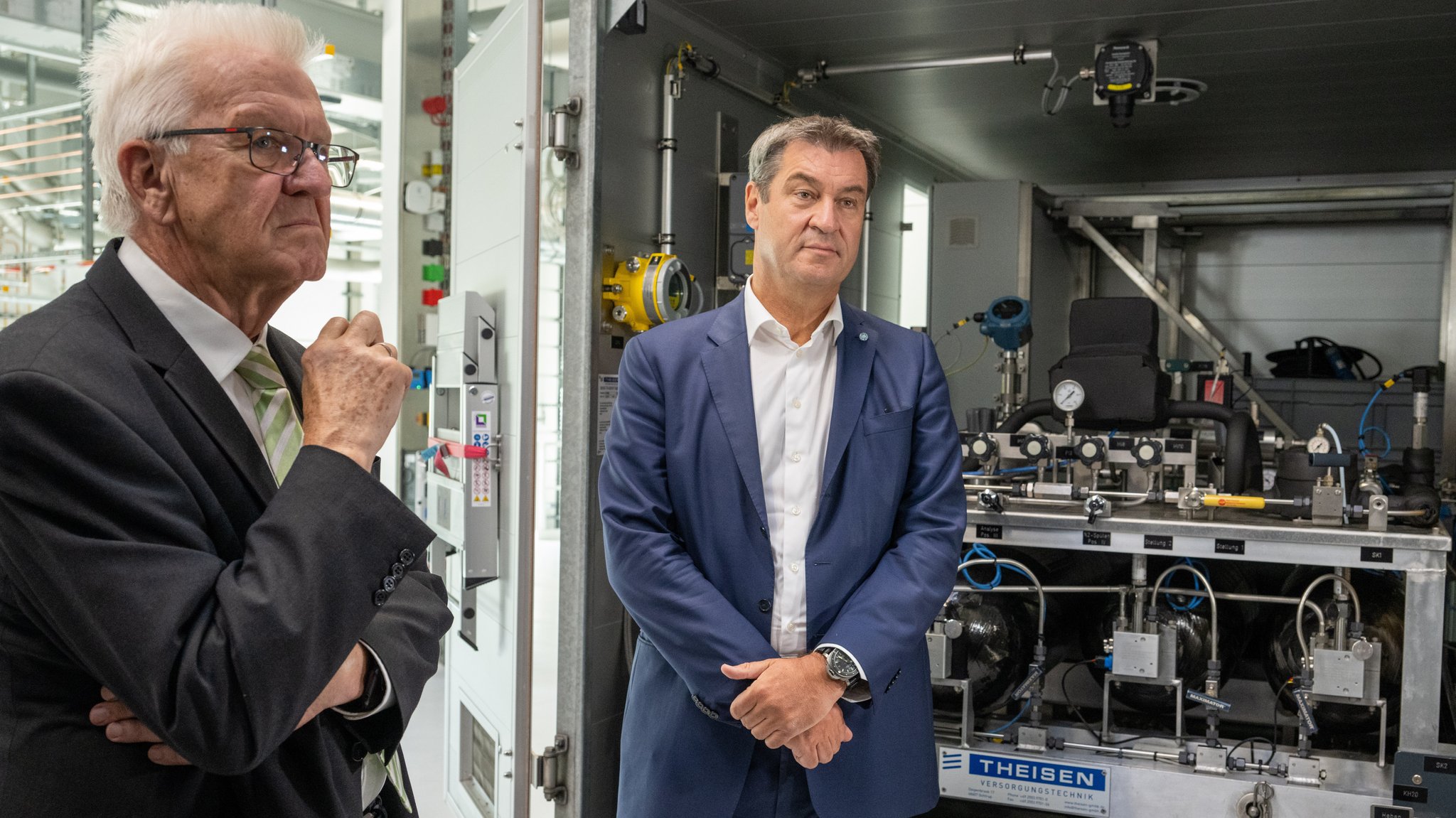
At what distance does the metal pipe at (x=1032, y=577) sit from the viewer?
3.19 metres

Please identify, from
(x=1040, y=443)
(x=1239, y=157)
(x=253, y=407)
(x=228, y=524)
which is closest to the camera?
(x=228, y=524)

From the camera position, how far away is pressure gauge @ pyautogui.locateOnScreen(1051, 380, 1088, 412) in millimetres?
3395

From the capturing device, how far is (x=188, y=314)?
1.01 m

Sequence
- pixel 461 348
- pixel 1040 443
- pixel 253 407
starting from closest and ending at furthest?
pixel 253 407 → pixel 461 348 → pixel 1040 443

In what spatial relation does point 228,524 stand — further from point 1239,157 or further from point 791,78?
point 1239,157

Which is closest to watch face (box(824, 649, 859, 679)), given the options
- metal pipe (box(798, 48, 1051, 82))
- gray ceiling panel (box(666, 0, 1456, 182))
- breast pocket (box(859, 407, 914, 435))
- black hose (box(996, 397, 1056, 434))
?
breast pocket (box(859, 407, 914, 435))

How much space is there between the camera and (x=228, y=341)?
3.43 feet

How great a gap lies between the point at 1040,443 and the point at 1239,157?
388cm

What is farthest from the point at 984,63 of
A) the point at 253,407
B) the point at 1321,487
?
the point at 253,407

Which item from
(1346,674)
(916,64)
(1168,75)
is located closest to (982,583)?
(1346,674)

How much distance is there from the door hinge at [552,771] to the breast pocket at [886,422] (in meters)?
1.46

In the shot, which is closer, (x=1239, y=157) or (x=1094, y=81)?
(x=1094, y=81)

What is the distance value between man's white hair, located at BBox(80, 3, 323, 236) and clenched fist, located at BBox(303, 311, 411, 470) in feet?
0.79

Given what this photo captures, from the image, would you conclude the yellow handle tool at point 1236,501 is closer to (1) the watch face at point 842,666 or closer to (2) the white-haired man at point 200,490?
(1) the watch face at point 842,666
